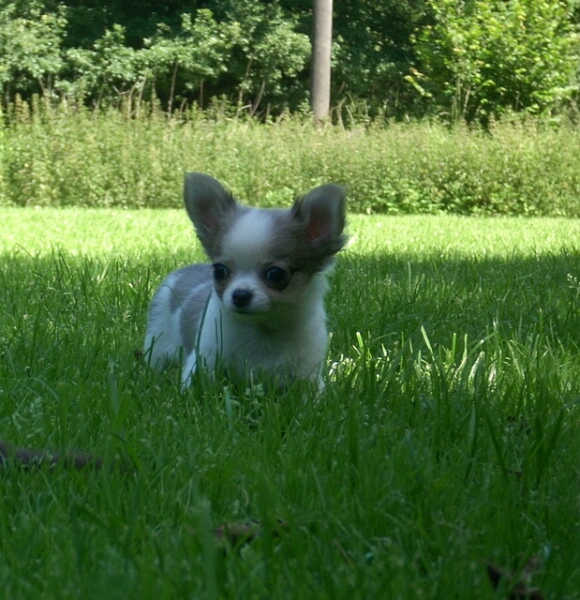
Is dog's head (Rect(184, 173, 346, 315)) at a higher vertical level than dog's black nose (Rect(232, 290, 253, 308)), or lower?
higher

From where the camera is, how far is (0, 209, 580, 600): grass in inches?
60.1

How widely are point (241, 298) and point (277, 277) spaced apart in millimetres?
195

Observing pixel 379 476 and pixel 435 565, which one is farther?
pixel 379 476

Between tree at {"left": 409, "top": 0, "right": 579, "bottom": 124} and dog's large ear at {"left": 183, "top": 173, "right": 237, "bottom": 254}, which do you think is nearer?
dog's large ear at {"left": 183, "top": 173, "right": 237, "bottom": 254}

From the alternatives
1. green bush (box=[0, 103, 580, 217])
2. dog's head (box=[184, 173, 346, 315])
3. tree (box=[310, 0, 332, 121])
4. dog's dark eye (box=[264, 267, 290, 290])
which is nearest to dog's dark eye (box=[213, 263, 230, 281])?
dog's head (box=[184, 173, 346, 315])

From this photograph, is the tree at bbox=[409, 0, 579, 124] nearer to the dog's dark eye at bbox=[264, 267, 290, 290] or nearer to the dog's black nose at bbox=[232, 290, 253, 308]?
the dog's dark eye at bbox=[264, 267, 290, 290]

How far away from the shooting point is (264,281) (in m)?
3.11

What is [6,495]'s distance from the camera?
188 centimetres

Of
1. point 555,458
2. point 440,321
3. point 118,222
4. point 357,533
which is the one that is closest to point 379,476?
point 357,533

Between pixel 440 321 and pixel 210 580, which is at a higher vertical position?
pixel 210 580

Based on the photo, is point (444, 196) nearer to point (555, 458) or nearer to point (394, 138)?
point (394, 138)

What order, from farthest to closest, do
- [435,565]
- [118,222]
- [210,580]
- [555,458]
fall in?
[118,222] → [555,458] → [435,565] → [210,580]

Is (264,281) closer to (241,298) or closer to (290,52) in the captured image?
(241,298)

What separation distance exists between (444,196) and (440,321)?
1202cm
